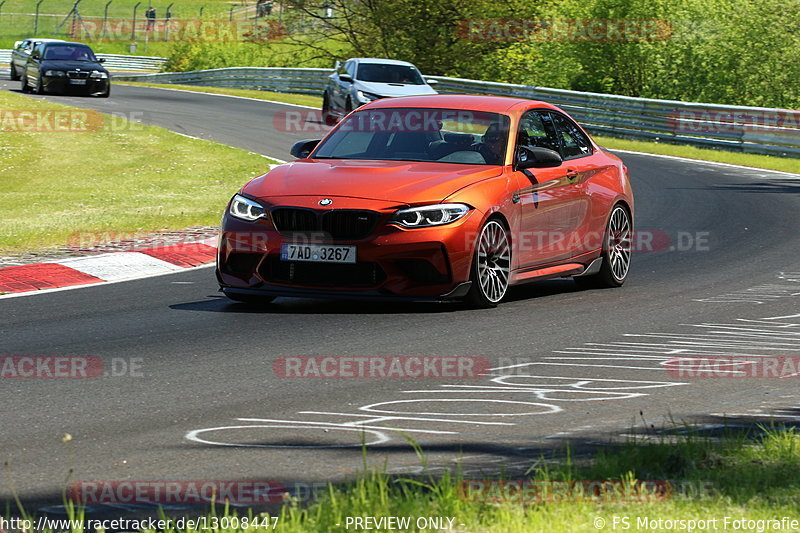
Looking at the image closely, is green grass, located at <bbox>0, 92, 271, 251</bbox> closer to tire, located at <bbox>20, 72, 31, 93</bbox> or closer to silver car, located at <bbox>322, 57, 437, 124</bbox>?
silver car, located at <bbox>322, 57, 437, 124</bbox>

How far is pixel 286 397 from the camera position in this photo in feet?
22.7

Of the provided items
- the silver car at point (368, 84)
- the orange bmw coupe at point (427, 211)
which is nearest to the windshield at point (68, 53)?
the silver car at point (368, 84)

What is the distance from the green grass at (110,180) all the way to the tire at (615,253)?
17.7 feet

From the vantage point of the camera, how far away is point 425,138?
10938 millimetres

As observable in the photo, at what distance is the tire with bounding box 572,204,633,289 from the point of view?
38.4ft

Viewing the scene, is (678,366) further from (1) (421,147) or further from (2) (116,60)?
(2) (116,60)

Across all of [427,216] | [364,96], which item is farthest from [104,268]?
[364,96]

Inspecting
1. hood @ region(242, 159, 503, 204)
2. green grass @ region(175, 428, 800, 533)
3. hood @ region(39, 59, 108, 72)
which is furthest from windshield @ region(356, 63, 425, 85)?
green grass @ region(175, 428, 800, 533)

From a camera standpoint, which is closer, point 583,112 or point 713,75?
point 583,112

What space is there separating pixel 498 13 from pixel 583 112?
55.5 ft

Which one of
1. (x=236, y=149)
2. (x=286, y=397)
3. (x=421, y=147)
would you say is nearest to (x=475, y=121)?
(x=421, y=147)

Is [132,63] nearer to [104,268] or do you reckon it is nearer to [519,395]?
[104,268]

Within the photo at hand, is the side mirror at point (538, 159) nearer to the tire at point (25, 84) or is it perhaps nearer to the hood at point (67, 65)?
the hood at point (67, 65)

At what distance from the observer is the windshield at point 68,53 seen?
3738 cm
